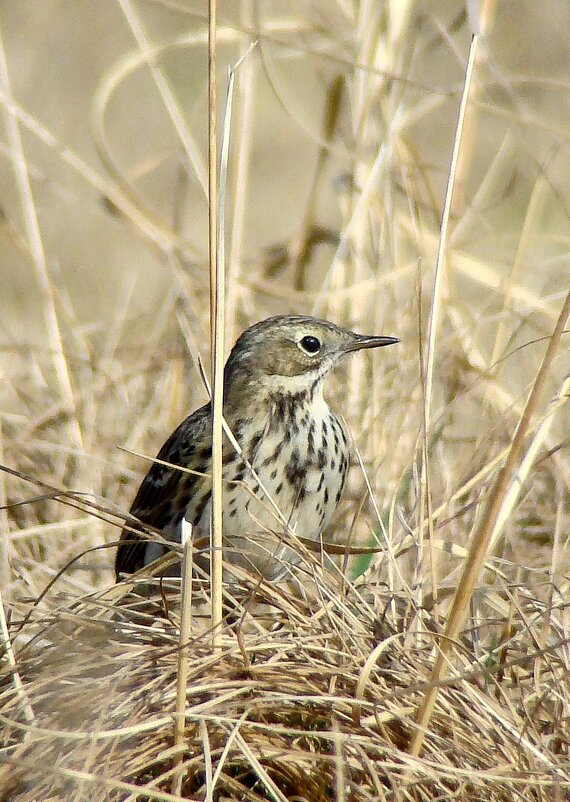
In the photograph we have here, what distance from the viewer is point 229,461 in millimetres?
3375

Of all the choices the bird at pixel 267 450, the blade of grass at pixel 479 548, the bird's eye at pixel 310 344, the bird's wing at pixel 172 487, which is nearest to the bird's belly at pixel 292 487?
the bird at pixel 267 450

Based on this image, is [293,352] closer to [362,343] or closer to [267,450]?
[362,343]

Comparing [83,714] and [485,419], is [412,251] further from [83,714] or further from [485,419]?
[83,714]

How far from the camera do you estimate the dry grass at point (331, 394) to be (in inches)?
88.7

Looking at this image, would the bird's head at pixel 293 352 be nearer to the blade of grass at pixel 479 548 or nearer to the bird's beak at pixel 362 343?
the bird's beak at pixel 362 343

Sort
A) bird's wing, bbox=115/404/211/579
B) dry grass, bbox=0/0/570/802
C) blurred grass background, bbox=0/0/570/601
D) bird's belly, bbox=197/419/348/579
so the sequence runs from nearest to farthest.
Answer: dry grass, bbox=0/0/570/802 → bird's belly, bbox=197/419/348/579 → bird's wing, bbox=115/404/211/579 → blurred grass background, bbox=0/0/570/601

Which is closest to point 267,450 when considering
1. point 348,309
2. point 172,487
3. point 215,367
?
point 172,487

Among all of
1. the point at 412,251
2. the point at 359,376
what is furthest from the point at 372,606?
the point at 412,251

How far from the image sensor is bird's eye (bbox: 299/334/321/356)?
373 cm

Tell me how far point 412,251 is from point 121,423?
1.19 m

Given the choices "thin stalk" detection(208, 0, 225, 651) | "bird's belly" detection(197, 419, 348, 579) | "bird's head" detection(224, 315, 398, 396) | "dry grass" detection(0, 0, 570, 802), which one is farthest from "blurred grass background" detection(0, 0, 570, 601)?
"thin stalk" detection(208, 0, 225, 651)

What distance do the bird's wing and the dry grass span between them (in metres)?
0.11

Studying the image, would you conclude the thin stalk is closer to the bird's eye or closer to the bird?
the bird

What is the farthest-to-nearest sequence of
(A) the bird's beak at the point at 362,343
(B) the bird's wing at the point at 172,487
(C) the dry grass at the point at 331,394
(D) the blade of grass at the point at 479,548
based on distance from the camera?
(A) the bird's beak at the point at 362,343, (B) the bird's wing at the point at 172,487, (C) the dry grass at the point at 331,394, (D) the blade of grass at the point at 479,548
